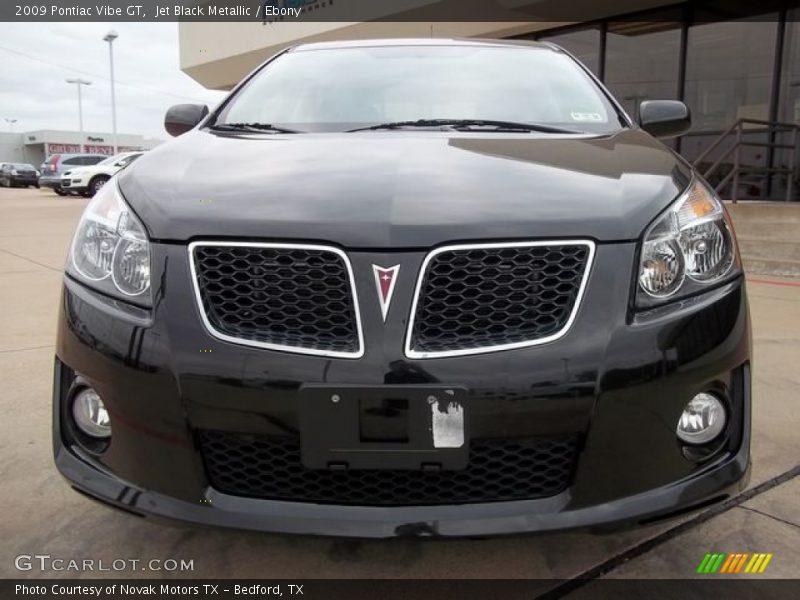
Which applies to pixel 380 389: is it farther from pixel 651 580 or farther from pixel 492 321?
pixel 651 580

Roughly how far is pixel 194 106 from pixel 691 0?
9559mm

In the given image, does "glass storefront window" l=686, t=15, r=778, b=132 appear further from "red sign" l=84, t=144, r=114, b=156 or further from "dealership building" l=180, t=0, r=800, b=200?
"red sign" l=84, t=144, r=114, b=156

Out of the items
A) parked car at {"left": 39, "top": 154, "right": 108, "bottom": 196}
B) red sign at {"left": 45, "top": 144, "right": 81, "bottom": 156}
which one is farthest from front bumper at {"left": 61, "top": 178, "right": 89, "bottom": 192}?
red sign at {"left": 45, "top": 144, "right": 81, "bottom": 156}

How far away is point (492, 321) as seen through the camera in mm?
1495

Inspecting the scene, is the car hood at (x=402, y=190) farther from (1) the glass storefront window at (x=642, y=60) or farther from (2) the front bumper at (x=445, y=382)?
(1) the glass storefront window at (x=642, y=60)

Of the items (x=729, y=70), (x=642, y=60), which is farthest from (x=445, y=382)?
(x=642, y=60)

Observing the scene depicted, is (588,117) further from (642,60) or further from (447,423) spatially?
(642,60)

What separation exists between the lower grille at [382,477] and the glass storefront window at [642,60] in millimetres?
10133

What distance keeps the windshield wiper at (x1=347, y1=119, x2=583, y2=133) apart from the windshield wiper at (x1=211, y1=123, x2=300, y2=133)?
0.85 feet

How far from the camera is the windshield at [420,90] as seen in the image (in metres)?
2.44

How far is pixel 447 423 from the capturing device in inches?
56.2

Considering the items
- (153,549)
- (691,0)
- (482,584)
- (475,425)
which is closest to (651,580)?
(482,584)

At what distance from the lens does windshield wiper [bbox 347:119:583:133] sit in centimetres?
226

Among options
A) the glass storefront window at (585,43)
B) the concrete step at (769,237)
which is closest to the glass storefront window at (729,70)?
the glass storefront window at (585,43)
